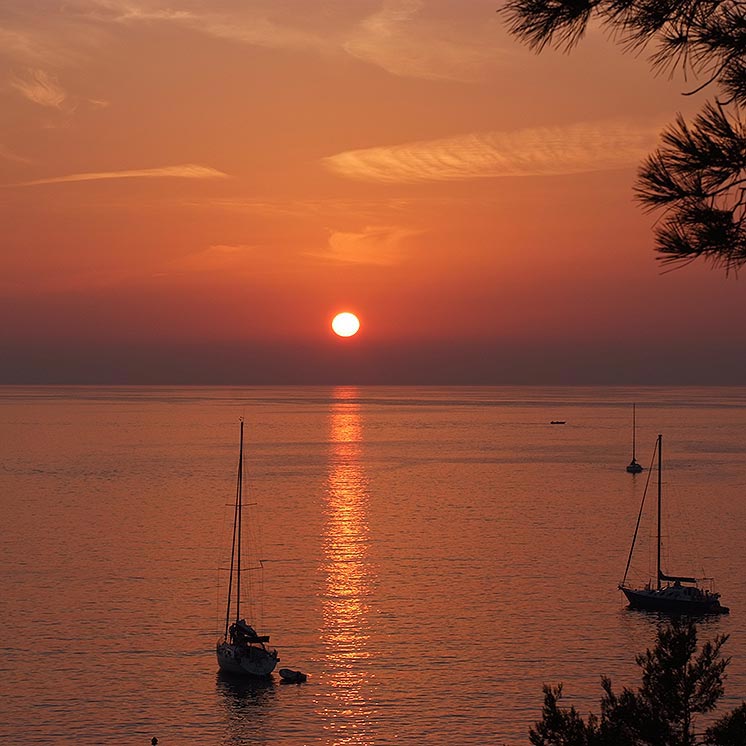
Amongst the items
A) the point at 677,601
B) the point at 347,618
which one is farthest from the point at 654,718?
the point at 677,601

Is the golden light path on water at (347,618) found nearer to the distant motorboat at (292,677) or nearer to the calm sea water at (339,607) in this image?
the calm sea water at (339,607)

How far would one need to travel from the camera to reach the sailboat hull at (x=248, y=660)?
55.9m

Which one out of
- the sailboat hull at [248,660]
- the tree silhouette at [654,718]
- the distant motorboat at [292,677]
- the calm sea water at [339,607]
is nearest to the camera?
the tree silhouette at [654,718]

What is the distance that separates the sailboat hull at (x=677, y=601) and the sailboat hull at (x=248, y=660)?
27.9 meters

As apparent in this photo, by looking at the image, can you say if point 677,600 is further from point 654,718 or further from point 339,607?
point 654,718

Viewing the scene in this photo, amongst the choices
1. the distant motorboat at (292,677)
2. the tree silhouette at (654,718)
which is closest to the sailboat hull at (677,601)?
the distant motorboat at (292,677)

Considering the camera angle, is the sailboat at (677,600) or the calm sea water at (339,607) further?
the sailboat at (677,600)

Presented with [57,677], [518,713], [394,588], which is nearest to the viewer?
[518,713]

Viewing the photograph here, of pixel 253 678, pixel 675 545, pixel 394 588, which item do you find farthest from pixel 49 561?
pixel 675 545

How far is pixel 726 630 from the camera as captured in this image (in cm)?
6606

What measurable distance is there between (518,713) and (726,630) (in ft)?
69.3

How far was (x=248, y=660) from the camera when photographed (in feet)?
184

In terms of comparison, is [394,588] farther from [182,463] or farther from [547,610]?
[182,463]

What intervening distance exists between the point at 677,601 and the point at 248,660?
3123cm
